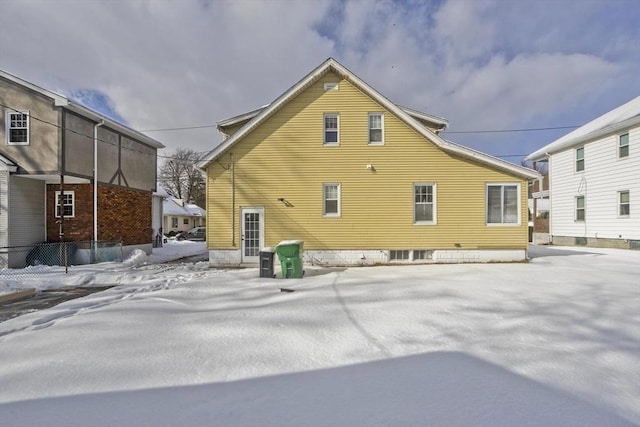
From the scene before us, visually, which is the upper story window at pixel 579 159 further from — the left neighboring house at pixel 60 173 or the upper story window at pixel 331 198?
the left neighboring house at pixel 60 173

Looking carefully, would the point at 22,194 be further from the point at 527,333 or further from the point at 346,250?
the point at 527,333

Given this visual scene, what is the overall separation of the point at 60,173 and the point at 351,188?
1177cm

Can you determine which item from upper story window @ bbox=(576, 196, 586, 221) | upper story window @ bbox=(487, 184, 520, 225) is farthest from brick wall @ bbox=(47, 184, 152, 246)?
upper story window @ bbox=(576, 196, 586, 221)

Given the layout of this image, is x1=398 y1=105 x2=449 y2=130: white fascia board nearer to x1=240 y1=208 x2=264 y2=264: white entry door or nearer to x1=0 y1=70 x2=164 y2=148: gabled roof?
x1=240 y1=208 x2=264 y2=264: white entry door

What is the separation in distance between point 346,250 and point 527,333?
8.04 metres

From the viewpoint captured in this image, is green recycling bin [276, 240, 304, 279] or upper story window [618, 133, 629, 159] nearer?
green recycling bin [276, 240, 304, 279]

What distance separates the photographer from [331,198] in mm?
12930

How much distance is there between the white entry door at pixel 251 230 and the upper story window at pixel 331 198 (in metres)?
2.57

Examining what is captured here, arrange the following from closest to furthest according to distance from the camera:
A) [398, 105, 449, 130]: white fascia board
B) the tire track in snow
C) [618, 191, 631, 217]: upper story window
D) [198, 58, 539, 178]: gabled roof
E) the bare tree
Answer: the tire track in snow → [198, 58, 539, 178]: gabled roof → [398, 105, 449, 130]: white fascia board → [618, 191, 631, 217]: upper story window → the bare tree

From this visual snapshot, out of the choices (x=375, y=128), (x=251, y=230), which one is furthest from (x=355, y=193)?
(x=251, y=230)

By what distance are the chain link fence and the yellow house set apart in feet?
18.0

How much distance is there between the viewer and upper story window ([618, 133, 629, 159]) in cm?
1698

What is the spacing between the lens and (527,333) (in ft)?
16.4

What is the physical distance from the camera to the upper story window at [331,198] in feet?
42.3
